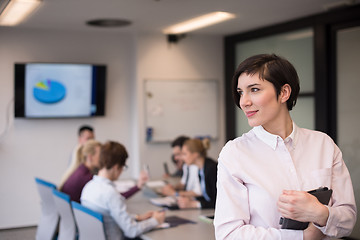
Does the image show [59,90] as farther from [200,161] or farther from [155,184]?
[200,161]

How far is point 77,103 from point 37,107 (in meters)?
0.56

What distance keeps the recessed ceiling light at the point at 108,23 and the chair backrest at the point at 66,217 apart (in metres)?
2.84

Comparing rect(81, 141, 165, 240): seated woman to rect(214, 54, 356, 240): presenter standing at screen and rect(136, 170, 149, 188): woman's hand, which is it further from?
rect(214, 54, 356, 240): presenter standing at screen

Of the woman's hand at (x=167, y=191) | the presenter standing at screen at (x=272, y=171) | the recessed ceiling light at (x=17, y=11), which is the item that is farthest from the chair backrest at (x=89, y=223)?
the recessed ceiling light at (x=17, y=11)

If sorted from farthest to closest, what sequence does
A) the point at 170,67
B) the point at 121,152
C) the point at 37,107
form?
the point at 170,67 < the point at 37,107 < the point at 121,152

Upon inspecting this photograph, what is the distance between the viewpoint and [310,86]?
5.90 m

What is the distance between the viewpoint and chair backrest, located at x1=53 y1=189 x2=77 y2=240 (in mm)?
3742

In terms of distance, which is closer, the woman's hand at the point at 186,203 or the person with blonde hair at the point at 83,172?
the woman's hand at the point at 186,203

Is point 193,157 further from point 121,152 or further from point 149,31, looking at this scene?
point 149,31

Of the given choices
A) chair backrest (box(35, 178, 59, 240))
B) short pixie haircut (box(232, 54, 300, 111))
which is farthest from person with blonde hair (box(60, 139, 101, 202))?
short pixie haircut (box(232, 54, 300, 111))

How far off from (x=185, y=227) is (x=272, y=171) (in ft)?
6.29

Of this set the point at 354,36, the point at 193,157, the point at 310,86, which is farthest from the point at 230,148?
the point at 310,86

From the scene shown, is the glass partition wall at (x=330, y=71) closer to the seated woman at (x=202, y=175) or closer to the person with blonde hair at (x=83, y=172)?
the seated woman at (x=202, y=175)

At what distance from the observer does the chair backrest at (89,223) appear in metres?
3.10
